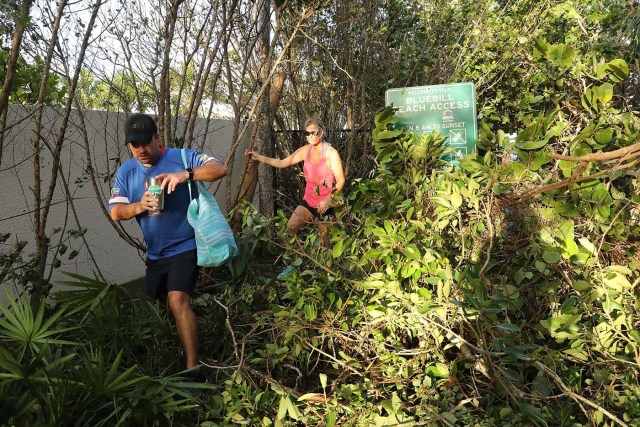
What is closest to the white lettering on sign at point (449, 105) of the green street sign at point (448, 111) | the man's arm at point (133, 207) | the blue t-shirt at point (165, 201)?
the green street sign at point (448, 111)

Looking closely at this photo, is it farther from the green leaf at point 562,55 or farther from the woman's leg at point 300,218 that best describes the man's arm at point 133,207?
the green leaf at point 562,55

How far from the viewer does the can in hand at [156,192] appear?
3461mm

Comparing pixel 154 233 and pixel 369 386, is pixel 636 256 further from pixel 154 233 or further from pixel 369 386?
pixel 154 233

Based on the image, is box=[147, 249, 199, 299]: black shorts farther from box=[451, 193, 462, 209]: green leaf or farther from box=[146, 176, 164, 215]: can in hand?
box=[451, 193, 462, 209]: green leaf

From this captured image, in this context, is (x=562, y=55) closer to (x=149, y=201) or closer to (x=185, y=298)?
(x=149, y=201)

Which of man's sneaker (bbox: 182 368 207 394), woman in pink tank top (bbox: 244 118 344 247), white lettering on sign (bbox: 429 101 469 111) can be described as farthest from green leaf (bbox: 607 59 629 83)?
man's sneaker (bbox: 182 368 207 394)

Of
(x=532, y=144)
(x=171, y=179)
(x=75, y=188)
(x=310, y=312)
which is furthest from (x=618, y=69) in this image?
(x=75, y=188)

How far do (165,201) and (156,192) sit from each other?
0.30 m

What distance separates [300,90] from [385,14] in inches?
71.5

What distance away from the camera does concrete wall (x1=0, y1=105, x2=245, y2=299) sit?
4812 mm

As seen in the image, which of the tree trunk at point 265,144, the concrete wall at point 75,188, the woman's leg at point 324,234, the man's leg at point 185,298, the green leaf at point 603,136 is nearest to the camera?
the green leaf at point 603,136

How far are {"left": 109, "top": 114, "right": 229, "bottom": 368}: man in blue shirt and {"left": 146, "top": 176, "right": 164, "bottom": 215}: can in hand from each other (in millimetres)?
56

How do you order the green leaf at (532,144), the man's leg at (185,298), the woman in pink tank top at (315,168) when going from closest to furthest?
the green leaf at (532,144)
the man's leg at (185,298)
the woman in pink tank top at (315,168)

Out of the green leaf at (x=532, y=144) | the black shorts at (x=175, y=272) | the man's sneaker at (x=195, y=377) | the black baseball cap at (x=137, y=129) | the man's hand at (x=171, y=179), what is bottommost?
the man's sneaker at (x=195, y=377)
